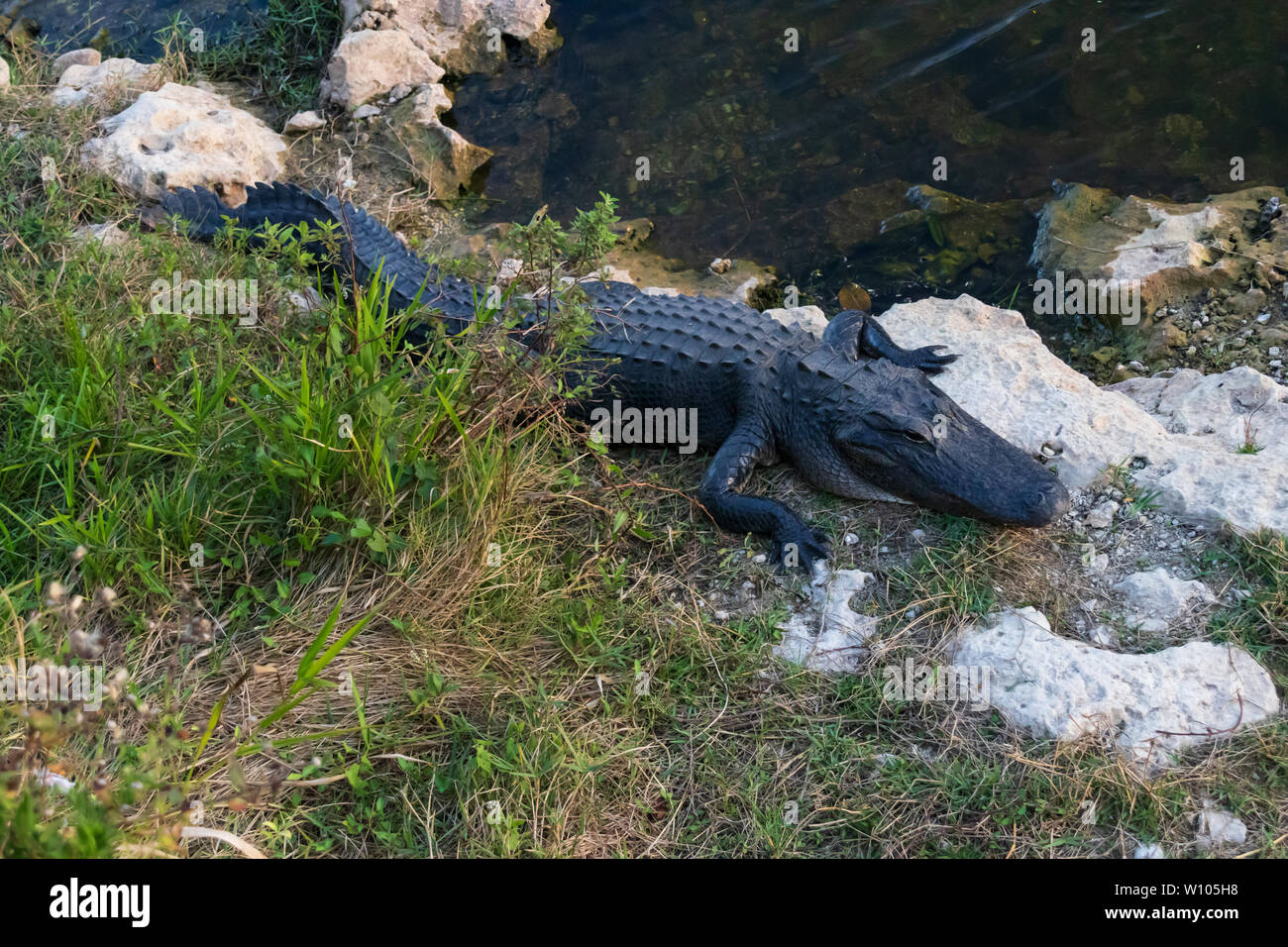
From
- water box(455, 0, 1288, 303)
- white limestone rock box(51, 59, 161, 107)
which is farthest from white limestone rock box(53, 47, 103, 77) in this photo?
water box(455, 0, 1288, 303)

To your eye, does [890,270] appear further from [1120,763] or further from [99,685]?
[99,685]

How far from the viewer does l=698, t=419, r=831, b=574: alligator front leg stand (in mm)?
3980

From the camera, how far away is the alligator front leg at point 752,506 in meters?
3.98

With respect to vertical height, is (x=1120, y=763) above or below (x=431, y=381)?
below

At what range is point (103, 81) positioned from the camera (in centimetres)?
681

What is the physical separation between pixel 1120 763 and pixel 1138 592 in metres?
0.82

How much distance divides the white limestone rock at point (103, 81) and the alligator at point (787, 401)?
2729 mm

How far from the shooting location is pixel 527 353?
3.96m

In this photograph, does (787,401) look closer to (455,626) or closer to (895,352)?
(895,352)

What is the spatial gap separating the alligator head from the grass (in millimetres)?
149

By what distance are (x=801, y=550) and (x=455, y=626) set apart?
1452 mm

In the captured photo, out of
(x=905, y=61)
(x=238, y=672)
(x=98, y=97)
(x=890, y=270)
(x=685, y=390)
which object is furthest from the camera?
(x=905, y=61)

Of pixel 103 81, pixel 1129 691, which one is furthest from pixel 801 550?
pixel 103 81

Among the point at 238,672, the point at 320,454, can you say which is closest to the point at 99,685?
the point at 238,672
